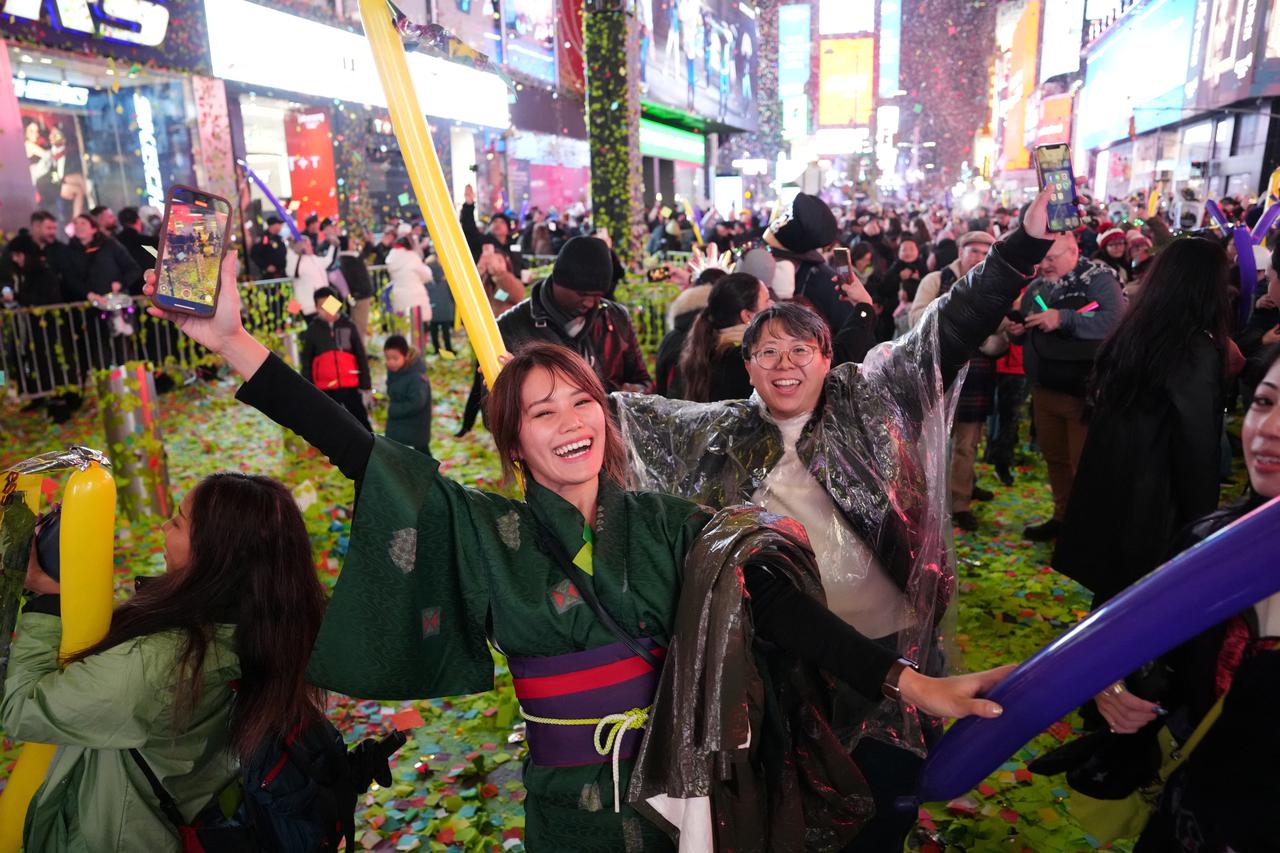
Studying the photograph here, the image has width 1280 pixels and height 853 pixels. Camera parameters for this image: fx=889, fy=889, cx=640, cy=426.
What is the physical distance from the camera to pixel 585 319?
171 inches

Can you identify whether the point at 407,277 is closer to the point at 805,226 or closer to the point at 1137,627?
the point at 805,226

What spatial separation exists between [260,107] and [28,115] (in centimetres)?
321

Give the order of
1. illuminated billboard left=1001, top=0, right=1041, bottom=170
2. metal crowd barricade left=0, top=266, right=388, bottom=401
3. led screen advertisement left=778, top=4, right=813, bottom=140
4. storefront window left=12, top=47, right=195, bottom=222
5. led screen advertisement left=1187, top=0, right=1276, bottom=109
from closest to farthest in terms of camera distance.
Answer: metal crowd barricade left=0, top=266, right=388, bottom=401 < storefront window left=12, top=47, right=195, bottom=222 < led screen advertisement left=1187, top=0, right=1276, bottom=109 < illuminated billboard left=1001, top=0, right=1041, bottom=170 < led screen advertisement left=778, top=4, right=813, bottom=140

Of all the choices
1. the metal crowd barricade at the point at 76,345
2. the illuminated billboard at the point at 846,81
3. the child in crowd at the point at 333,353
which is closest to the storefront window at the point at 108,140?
the metal crowd barricade at the point at 76,345

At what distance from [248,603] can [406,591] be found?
1.95 ft

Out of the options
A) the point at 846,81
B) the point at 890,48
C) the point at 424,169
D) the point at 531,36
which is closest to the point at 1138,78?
the point at 531,36

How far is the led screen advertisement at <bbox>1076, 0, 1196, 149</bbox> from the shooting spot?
71.7 ft

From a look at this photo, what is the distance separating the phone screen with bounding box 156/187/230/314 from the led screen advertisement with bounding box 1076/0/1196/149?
2017 cm

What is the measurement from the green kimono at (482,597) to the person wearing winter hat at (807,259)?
3.37 m

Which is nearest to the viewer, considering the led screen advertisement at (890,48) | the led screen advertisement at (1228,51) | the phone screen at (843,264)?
the phone screen at (843,264)

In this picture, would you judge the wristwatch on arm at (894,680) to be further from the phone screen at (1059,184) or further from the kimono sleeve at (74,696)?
the kimono sleeve at (74,696)

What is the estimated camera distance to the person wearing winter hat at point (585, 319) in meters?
4.14

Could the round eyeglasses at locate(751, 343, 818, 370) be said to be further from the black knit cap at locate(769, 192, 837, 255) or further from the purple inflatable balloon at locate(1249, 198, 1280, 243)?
the purple inflatable balloon at locate(1249, 198, 1280, 243)

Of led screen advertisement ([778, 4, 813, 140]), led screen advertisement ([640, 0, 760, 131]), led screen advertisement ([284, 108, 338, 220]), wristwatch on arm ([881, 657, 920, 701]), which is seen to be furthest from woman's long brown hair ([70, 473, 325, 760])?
led screen advertisement ([778, 4, 813, 140])
